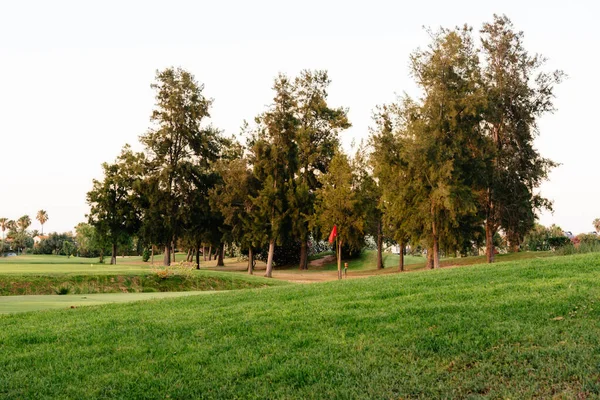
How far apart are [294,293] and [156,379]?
7.03 meters

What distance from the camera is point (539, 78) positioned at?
124 feet

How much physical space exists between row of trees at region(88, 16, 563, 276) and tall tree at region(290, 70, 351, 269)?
0.40 feet

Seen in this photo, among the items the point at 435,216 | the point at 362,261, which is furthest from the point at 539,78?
the point at 362,261

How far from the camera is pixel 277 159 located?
42.8 m

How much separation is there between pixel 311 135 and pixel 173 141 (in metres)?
12.2

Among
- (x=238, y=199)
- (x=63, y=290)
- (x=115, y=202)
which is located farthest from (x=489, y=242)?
(x=115, y=202)

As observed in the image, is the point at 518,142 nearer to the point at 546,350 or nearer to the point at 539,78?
the point at 539,78

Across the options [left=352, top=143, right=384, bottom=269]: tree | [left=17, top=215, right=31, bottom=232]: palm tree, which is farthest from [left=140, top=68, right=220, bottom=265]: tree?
[left=17, top=215, right=31, bottom=232]: palm tree

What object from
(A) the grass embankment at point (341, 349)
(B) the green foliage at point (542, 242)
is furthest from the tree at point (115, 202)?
(A) the grass embankment at point (341, 349)

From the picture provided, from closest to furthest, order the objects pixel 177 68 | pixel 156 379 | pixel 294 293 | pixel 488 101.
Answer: pixel 156 379, pixel 294 293, pixel 488 101, pixel 177 68

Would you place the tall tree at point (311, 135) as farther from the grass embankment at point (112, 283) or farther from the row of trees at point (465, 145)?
the grass embankment at point (112, 283)

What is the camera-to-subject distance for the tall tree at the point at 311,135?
43.6 m

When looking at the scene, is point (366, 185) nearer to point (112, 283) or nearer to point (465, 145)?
point (465, 145)

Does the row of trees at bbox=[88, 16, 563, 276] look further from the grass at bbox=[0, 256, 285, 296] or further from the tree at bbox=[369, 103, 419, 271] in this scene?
the grass at bbox=[0, 256, 285, 296]
